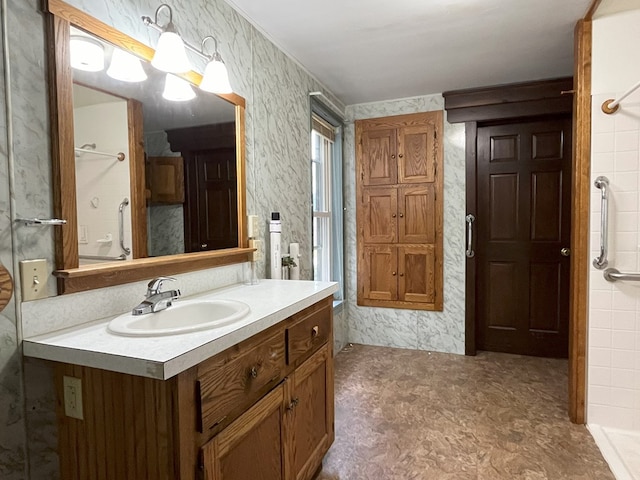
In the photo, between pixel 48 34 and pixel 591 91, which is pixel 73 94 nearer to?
pixel 48 34

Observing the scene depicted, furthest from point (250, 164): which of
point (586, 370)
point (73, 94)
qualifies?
point (586, 370)

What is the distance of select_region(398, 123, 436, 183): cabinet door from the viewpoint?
335 centimetres

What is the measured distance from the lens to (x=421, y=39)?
7.61 feet

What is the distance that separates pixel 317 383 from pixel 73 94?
4.58 ft

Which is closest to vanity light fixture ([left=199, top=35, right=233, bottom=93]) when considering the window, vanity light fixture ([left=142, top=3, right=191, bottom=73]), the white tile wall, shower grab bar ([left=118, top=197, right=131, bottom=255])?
vanity light fixture ([left=142, top=3, right=191, bottom=73])

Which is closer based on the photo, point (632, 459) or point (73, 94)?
point (73, 94)

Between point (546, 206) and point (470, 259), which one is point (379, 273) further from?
point (546, 206)

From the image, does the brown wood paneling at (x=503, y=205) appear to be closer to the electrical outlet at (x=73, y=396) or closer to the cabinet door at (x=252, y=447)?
the cabinet door at (x=252, y=447)

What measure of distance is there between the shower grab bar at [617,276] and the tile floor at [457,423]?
0.85 meters

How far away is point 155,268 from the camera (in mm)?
1441

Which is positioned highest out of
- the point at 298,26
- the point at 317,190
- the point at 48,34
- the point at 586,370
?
the point at 298,26

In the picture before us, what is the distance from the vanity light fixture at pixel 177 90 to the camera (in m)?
1.56

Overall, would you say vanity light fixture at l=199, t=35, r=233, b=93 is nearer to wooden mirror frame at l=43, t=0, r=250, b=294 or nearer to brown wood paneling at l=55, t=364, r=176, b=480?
wooden mirror frame at l=43, t=0, r=250, b=294

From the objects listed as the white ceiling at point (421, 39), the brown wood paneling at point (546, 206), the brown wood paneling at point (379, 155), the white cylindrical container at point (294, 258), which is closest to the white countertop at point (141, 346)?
the white cylindrical container at point (294, 258)
